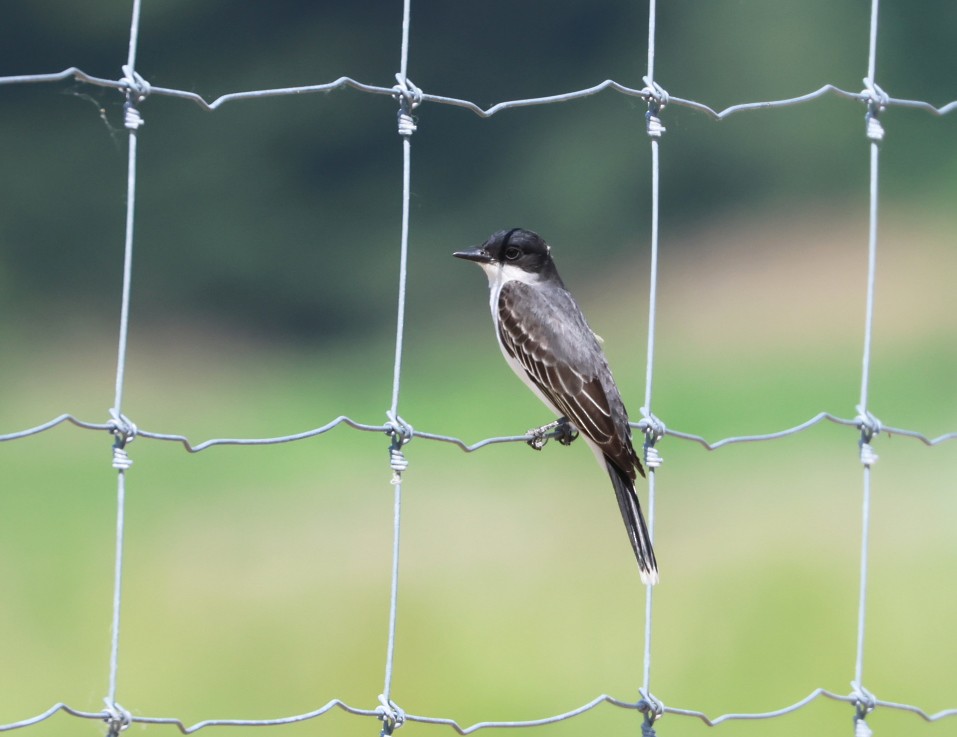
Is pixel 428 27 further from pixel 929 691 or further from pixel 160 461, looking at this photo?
pixel 929 691

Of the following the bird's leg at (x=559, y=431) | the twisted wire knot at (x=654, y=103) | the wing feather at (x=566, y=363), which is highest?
the twisted wire knot at (x=654, y=103)

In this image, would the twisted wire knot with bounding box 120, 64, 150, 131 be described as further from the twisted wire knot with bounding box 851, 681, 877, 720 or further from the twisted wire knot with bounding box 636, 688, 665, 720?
the twisted wire knot with bounding box 851, 681, 877, 720

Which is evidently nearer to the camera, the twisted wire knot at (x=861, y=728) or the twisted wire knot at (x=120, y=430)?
the twisted wire knot at (x=120, y=430)

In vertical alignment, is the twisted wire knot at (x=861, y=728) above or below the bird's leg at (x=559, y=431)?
below

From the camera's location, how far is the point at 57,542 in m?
13.9

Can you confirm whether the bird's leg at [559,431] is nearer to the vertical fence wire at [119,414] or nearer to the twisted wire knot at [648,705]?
the twisted wire knot at [648,705]

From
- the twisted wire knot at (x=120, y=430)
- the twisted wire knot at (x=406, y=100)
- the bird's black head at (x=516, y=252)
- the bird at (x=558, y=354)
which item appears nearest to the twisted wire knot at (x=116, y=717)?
the twisted wire knot at (x=120, y=430)

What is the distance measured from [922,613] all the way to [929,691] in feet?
6.66

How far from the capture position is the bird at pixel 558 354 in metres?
2.36

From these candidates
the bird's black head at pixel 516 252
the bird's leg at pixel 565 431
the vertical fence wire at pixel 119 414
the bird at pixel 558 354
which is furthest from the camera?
the bird's black head at pixel 516 252

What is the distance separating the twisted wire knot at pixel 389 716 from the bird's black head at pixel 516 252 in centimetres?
110

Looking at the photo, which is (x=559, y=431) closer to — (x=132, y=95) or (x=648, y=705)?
(x=648, y=705)

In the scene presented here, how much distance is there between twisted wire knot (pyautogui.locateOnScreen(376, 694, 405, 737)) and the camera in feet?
5.89

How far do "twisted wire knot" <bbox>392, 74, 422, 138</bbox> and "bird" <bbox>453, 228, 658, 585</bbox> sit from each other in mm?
731
